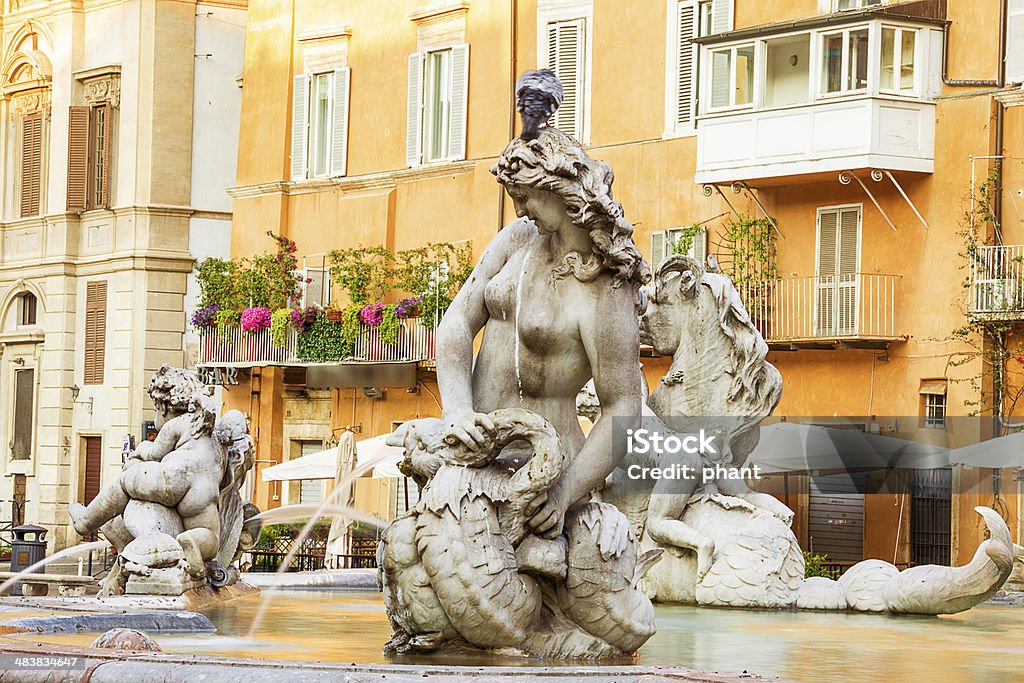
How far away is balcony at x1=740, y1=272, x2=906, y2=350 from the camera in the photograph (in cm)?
3009

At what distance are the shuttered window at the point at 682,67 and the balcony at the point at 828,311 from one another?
3849 millimetres

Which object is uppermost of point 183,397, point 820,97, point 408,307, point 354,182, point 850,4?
point 850,4

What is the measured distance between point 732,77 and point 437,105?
7.65 metres

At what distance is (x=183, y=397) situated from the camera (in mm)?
9109

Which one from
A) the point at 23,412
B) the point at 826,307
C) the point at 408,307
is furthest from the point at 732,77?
the point at 23,412

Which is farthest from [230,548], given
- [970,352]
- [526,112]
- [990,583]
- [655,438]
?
[970,352]

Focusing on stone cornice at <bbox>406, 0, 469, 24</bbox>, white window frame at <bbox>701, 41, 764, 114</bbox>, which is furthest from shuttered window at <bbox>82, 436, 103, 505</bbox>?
white window frame at <bbox>701, 41, 764, 114</bbox>

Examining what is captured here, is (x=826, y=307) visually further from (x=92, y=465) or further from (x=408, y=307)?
(x=92, y=465)

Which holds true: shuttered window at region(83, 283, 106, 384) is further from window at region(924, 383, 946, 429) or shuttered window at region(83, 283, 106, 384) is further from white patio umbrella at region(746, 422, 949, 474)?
window at region(924, 383, 946, 429)

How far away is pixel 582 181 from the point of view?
19.3 ft

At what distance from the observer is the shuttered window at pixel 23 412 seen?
1810 inches

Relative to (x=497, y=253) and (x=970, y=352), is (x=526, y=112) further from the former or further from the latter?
(x=970, y=352)

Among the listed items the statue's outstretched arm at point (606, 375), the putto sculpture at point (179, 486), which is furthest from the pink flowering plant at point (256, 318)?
the statue's outstretched arm at point (606, 375)

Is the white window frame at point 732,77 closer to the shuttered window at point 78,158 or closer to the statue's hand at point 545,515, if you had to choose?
the shuttered window at point 78,158
